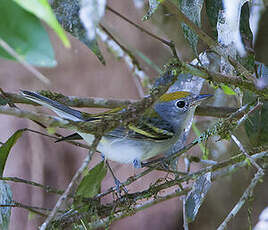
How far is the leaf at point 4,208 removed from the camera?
2.28m

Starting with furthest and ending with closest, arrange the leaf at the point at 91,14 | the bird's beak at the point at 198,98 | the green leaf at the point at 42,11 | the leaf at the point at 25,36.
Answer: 1. the bird's beak at the point at 198,98
2. the leaf at the point at 91,14
3. the leaf at the point at 25,36
4. the green leaf at the point at 42,11

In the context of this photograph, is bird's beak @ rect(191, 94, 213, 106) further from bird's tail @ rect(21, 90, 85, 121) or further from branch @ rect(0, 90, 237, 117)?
bird's tail @ rect(21, 90, 85, 121)

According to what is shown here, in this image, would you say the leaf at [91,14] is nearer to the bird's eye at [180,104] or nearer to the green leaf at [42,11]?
the green leaf at [42,11]

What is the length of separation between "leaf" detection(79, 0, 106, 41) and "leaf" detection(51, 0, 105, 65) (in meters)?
0.03

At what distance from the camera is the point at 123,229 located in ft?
14.7

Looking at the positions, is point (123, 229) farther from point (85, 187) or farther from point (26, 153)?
point (85, 187)

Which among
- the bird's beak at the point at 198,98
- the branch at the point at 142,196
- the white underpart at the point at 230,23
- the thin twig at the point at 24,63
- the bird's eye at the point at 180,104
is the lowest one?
the branch at the point at 142,196

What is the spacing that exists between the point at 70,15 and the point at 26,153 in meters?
2.68

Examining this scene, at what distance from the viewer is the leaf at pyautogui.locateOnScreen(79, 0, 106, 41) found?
2.02 m

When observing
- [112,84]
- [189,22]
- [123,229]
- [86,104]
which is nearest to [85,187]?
[86,104]

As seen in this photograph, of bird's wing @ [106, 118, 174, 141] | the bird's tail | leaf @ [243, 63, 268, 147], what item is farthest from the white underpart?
the bird's tail

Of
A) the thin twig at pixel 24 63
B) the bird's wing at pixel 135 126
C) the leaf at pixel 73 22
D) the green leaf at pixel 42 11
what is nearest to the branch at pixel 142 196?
the bird's wing at pixel 135 126

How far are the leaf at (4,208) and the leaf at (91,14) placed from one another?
0.90m

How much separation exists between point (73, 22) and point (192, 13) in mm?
594
